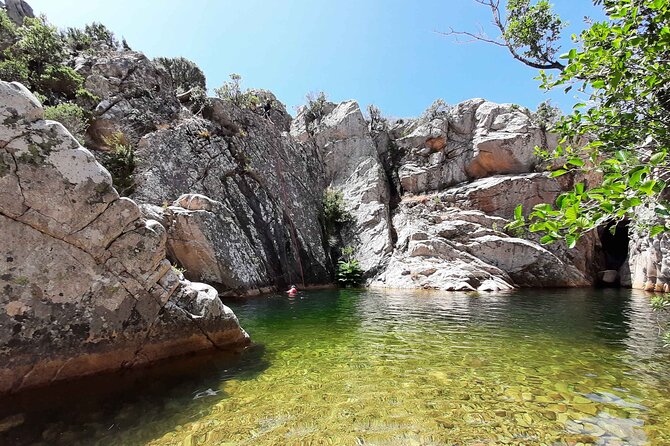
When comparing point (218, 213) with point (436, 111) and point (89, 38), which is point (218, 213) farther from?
point (436, 111)

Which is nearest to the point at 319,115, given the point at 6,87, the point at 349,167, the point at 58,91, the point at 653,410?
the point at 349,167

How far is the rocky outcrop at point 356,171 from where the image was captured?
112 ft

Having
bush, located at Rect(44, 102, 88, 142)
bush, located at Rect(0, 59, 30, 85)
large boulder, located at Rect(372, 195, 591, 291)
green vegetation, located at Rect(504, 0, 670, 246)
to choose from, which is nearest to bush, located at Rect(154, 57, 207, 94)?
bush, located at Rect(0, 59, 30, 85)

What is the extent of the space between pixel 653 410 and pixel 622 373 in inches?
75.8

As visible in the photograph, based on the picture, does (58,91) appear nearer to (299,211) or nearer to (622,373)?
(299,211)

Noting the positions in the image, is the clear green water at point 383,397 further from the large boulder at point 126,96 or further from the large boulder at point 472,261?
the large boulder at point 126,96

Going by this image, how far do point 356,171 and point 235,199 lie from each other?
1821 cm

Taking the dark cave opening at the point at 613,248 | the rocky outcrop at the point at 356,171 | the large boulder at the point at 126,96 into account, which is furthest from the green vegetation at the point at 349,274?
the dark cave opening at the point at 613,248

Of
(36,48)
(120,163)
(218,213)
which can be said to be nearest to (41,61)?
(36,48)

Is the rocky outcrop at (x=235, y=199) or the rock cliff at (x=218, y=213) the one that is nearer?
the rock cliff at (x=218, y=213)

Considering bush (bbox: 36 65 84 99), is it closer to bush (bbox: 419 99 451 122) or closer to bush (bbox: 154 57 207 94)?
bush (bbox: 154 57 207 94)

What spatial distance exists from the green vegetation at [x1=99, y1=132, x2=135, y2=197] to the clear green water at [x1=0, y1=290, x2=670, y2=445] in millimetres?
19274

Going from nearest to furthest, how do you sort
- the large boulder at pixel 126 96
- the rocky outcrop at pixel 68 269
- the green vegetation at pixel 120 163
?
the rocky outcrop at pixel 68 269 < the green vegetation at pixel 120 163 < the large boulder at pixel 126 96

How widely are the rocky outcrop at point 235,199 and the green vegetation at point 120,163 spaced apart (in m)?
0.54
